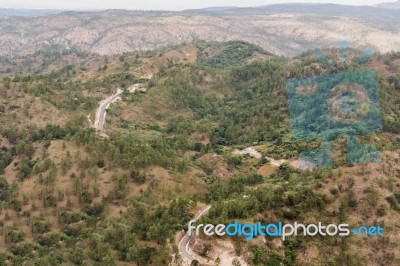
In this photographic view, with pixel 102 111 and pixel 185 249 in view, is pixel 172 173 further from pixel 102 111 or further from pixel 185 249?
pixel 102 111

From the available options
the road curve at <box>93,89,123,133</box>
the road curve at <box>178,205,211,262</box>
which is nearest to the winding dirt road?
the road curve at <box>93,89,123,133</box>

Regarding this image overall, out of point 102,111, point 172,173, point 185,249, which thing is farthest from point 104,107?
point 185,249

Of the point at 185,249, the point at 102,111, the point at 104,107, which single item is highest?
the point at 185,249

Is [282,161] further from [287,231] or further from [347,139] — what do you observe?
[287,231]

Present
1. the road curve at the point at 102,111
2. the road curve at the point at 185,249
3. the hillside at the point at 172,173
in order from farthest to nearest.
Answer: the road curve at the point at 102,111 → the hillside at the point at 172,173 → the road curve at the point at 185,249

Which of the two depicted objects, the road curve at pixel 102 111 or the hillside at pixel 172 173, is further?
the road curve at pixel 102 111

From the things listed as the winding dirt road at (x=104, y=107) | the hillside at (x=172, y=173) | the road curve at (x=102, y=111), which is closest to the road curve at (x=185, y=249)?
the hillside at (x=172, y=173)

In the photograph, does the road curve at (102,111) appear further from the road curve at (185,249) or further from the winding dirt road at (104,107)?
the road curve at (185,249)

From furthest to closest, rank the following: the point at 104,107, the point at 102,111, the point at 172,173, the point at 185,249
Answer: the point at 104,107 < the point at 102,111 < the point at 172,173 < the point at 185,249

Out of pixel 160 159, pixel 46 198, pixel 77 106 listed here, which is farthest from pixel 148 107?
pixel 46 198
